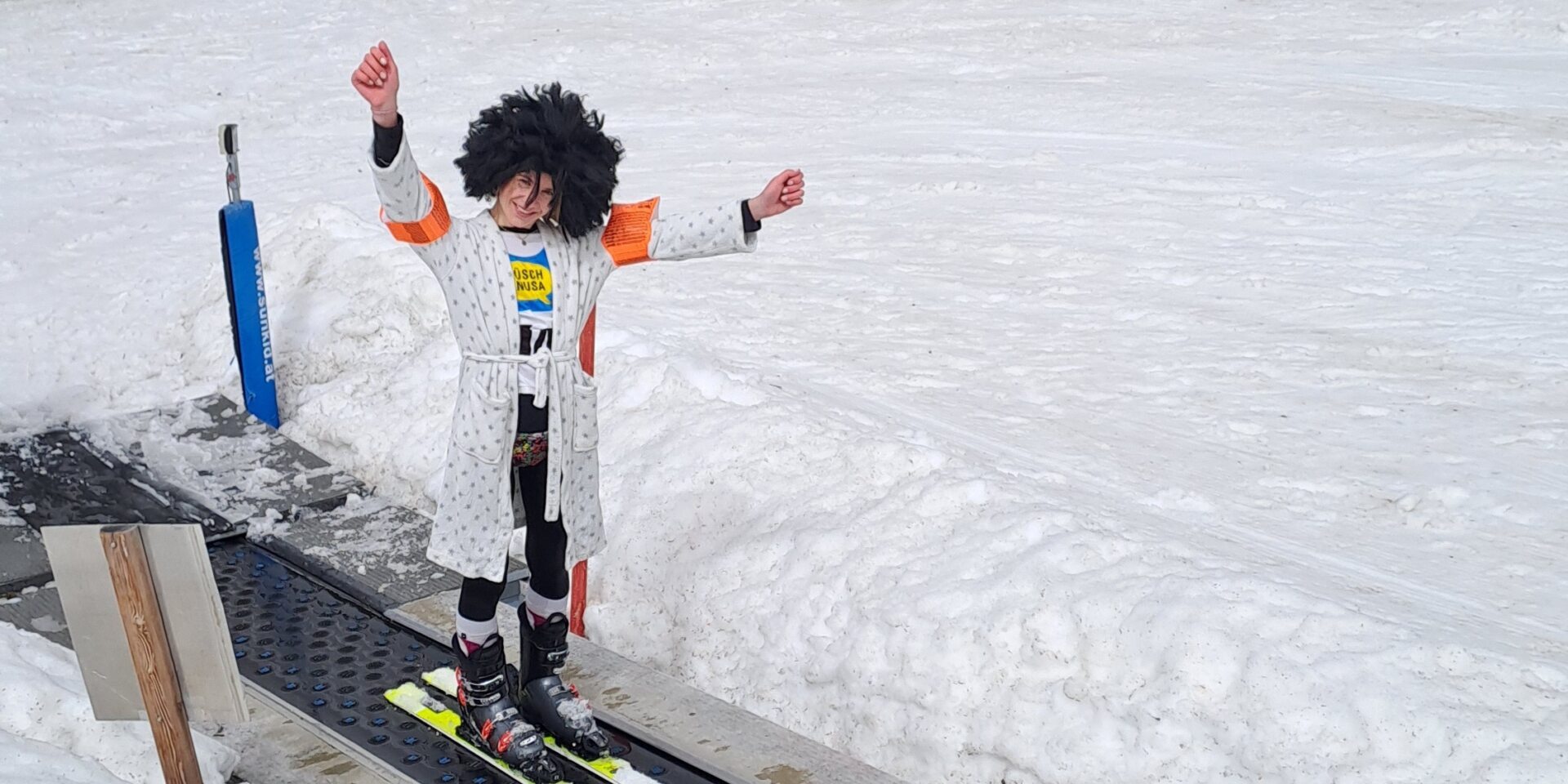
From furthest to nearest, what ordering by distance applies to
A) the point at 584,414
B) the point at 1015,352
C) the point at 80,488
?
the point at 1015,352
the point at 80,488
the point at 584,414

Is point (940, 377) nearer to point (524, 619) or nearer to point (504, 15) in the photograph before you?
point (524, 619)

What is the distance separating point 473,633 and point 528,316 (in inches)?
37.4

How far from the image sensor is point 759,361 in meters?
7.21

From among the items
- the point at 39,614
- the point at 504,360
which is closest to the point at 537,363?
the point at 504,360

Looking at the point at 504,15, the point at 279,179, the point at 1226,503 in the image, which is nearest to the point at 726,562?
the point at 1226,503

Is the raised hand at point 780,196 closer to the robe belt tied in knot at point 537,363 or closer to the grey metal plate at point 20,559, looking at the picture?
the robe belt tied in knot at point 537,363

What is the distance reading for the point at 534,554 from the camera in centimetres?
397

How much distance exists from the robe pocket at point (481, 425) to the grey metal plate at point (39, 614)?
192 cm

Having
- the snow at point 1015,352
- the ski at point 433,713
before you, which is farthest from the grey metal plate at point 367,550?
the ski at point 433,713

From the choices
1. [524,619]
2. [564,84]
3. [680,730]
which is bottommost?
[680,730]

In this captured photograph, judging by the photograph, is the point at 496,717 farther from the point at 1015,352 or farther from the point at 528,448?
the point at 1015,352

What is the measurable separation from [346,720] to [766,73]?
11.6 meters

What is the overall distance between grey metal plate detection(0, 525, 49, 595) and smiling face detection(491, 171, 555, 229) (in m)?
2.51

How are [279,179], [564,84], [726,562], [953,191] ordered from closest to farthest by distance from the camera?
[726,562] < [953,191] < [279,179] < [564,84]
